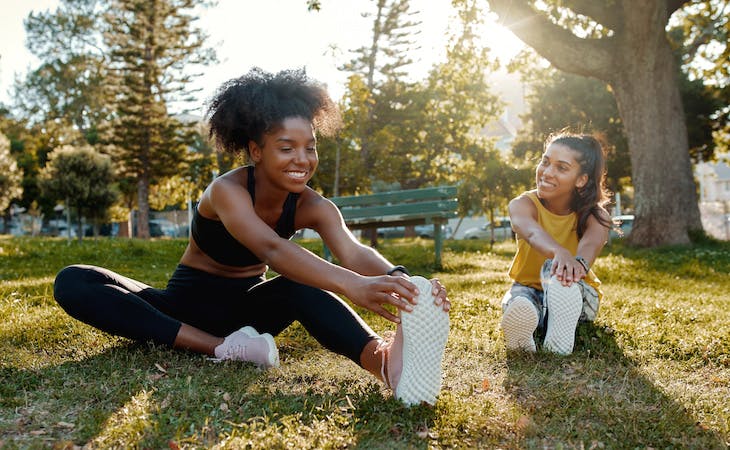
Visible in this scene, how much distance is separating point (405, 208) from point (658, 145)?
4888mm

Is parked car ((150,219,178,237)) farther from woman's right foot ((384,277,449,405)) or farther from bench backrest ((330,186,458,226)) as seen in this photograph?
woman's right foot ((384,277,449,405))

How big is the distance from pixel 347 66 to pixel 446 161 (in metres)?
6.09

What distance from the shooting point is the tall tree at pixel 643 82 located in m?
10.4

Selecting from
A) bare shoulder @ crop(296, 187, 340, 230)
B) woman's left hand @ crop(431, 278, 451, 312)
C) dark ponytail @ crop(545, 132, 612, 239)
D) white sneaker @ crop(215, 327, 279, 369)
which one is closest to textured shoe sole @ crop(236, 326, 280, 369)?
white sneaker @ crop(215, 327, 279, 369)

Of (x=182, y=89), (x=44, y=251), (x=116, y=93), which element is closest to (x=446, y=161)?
(x=182, y=89)

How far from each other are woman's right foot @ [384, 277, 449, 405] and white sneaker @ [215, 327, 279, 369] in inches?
32.5

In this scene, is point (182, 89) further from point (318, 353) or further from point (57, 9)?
point (318, 353)

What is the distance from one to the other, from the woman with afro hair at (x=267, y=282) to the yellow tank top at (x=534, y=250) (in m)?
1.32

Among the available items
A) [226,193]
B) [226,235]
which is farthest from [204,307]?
[226,193]

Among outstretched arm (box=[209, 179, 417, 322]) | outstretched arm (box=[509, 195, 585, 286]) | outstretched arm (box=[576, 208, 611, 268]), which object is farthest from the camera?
outstretched arm (box=[576, 208, 611, 268])

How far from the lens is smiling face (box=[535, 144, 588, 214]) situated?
4.03m

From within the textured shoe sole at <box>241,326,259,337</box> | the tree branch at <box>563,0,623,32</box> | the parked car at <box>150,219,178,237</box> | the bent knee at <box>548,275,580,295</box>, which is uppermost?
the tree branch at <box>563,0,623,32</box>

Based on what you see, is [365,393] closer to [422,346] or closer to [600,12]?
[422,346]

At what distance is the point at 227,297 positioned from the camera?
3.26 metres
